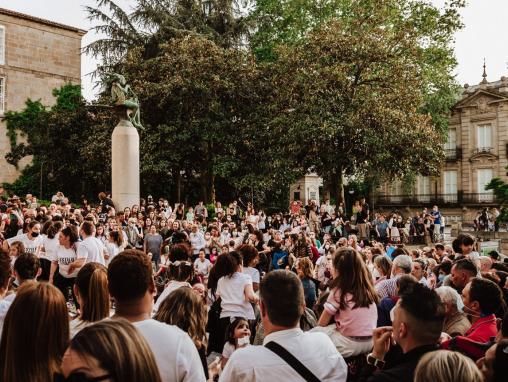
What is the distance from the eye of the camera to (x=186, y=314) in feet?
13.3

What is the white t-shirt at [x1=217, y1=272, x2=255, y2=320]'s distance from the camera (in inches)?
249

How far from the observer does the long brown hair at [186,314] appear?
13.1 ft

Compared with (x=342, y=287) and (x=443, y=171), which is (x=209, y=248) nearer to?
(x=342, y=287)

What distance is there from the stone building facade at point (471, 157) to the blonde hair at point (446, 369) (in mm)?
44438

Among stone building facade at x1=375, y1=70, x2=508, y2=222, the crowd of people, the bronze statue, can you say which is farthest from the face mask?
stone building facade at x1=375, y1=70, x2=508, y2=222

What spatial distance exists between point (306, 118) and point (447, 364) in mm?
24930

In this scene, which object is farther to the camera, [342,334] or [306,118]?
[306,118]

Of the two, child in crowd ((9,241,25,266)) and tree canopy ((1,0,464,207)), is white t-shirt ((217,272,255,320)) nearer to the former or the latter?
child in crowd ((9,241,25,266))

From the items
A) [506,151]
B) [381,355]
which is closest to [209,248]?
[381,355]

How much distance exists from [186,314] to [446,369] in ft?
7.35

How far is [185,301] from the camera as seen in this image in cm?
408

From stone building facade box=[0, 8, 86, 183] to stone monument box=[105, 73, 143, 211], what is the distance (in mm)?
17071

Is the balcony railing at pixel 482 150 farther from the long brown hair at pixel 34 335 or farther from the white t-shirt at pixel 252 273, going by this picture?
the long brown hair at pixel 34 335

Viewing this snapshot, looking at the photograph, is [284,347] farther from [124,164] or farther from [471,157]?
[471,157]
